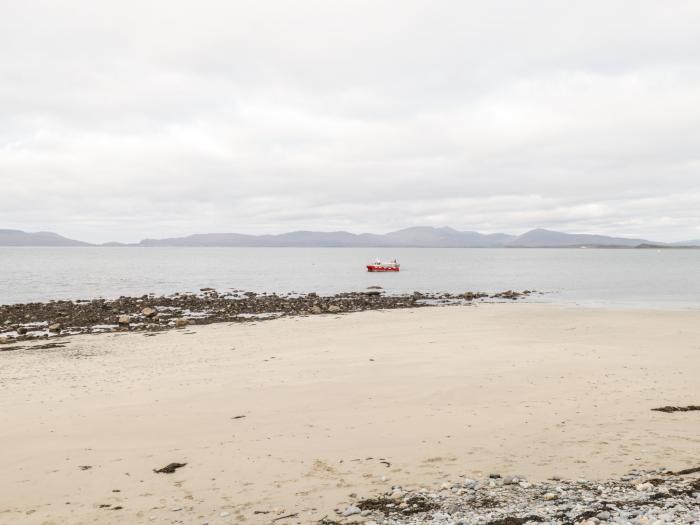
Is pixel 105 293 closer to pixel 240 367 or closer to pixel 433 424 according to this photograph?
pixel 240 367

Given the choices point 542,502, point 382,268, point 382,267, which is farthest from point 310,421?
point 382,268

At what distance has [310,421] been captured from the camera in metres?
12.1

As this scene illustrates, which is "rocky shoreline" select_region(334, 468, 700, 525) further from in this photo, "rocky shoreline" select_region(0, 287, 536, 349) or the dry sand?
"rocky shoreline" select_region(0, 287, 536, 349)

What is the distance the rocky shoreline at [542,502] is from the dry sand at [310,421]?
509 millimetres

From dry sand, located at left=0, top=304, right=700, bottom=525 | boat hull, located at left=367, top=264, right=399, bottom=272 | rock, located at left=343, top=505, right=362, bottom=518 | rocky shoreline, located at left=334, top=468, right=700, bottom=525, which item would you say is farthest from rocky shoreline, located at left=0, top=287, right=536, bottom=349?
boat hull, located at left=367, top=264, right=399, bottom=272

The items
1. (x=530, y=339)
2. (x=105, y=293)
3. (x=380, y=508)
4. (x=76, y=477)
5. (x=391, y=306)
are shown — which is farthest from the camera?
(x=105, y=293)

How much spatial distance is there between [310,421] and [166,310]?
3169 centimetres

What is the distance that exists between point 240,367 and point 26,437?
799 centimetres

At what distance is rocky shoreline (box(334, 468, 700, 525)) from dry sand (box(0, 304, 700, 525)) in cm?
51

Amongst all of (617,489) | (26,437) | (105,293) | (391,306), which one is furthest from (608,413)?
(105,293)

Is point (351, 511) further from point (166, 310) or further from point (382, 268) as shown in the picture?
point (382, 268)

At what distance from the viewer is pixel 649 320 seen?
31.8 metres

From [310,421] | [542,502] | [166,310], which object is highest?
[166,310]

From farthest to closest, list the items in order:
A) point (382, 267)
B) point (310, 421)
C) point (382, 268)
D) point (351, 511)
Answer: point (382, 268) < point (382, 267) < point (310, 421) < point (351, 511)
